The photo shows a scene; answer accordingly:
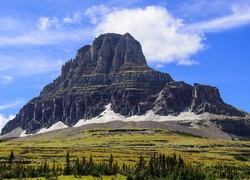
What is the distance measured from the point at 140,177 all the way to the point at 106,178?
53.4ft

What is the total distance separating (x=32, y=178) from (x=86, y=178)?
978 inches

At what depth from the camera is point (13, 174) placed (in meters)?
200

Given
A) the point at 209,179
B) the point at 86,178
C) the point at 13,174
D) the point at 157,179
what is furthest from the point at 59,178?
the point at 209,179

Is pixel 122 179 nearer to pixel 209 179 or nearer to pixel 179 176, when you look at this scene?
pixel 179 176

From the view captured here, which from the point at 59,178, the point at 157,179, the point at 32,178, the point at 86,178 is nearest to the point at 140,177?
the point at 157,179

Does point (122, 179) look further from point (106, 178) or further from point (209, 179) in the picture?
point (209, 179)

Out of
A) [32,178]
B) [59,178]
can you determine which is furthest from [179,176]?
[32,178]

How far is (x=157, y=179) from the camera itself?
19312 centimetres

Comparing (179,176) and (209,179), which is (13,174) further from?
(209,179)

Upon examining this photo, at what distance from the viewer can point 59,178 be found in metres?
187

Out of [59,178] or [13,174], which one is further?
[13,174]

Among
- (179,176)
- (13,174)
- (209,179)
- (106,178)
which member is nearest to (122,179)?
(106,178)

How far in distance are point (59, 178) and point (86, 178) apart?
13024mm

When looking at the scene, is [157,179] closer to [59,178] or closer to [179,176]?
[179,176]
